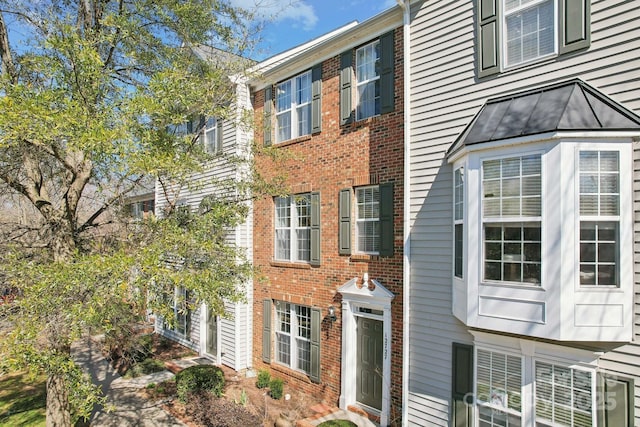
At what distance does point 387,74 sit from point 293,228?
4.69m

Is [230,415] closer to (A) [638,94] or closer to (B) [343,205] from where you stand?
(B) [343,205]

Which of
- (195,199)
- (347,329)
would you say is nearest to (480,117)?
(347,329)

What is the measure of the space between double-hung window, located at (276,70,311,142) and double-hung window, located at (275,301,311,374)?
4.86 m

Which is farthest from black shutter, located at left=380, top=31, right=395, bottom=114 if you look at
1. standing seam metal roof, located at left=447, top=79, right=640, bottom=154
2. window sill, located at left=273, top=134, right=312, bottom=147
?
window sill, located at left=273, top=134, right=312, bottom=147

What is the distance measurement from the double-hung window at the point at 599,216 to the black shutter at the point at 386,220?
352cm

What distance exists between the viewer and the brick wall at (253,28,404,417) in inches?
309

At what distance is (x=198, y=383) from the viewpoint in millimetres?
9750

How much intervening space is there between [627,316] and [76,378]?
25.3ft

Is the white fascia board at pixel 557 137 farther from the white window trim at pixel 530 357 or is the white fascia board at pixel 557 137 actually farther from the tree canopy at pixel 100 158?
the tree canopy at pixel 100 158

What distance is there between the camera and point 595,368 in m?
5.09

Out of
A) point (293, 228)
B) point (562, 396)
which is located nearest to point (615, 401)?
point (562, 396)

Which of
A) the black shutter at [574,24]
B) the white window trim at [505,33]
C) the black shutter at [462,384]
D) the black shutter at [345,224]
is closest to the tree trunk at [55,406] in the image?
the black shutter at [345,224]

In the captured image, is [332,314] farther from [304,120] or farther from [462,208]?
[304,120]

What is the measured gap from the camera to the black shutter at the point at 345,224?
28.6ft
